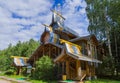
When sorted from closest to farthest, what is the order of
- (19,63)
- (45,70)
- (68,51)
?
(68,51) < (45,70) < (19,63)

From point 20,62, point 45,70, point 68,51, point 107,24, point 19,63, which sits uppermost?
point 107,24

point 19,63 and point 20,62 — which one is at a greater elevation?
point 20,62

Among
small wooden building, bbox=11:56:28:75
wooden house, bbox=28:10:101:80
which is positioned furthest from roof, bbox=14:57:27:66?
wooden house, bbox=28:10:101:80

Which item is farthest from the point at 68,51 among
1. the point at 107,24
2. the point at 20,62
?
the point at 20,62

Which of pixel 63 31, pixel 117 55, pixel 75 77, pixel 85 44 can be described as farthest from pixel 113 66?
pixel 63 31

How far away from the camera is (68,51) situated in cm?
1862

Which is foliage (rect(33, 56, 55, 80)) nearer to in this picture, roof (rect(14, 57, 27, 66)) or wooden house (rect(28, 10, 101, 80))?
wooden house (rect(28, 10, 101, 80))

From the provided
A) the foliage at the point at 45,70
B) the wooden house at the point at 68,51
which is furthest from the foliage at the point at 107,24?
the foliage at the point at 45,70

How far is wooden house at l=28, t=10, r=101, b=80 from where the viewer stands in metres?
19.1

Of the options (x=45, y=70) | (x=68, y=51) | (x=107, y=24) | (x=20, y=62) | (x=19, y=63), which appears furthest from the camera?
(x=20, y=62)

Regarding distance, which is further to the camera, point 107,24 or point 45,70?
point 107,24

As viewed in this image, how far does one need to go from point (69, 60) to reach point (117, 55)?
8152 mm

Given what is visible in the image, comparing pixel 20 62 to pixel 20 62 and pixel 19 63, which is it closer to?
pixel 20 62

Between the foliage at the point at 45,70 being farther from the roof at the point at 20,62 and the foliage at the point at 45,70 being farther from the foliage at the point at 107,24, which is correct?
the roof at the point at 20,62
